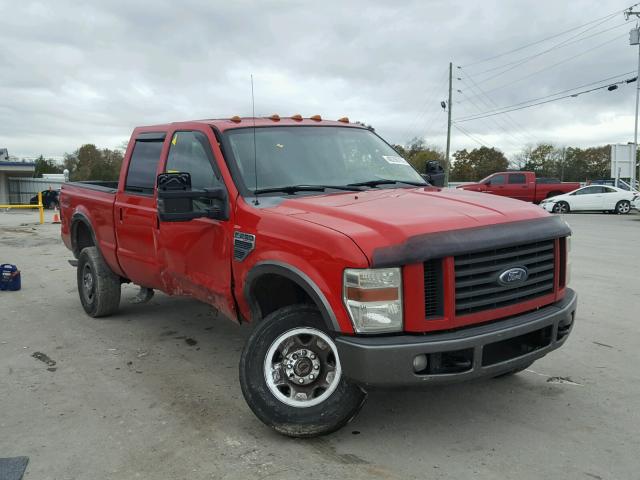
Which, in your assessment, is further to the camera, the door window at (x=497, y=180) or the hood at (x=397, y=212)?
the door window at (x=497, y=180)

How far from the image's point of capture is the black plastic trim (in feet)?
9.96

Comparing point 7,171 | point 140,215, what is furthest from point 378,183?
point 7,171

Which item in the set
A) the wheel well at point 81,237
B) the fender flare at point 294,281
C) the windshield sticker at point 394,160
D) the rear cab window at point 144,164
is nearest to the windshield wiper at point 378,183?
the windshield sticker at point 394,160

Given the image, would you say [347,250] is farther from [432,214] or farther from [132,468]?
[132,468]

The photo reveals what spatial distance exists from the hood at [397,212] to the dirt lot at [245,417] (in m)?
1.26

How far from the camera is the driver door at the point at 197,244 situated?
4.20 meters

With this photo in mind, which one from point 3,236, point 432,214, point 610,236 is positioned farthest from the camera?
point 3,236

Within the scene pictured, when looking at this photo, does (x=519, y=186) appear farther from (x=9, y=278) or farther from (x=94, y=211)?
(x=94, y=211)

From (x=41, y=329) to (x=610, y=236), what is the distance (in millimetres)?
13823

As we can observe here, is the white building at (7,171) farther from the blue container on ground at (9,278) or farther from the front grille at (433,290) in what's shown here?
the front grille at (433,290)

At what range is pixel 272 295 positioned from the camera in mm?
3943

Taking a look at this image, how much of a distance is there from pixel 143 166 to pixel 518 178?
26.4m

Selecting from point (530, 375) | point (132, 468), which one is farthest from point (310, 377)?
point (530, 375)

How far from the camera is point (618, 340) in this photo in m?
5.51
